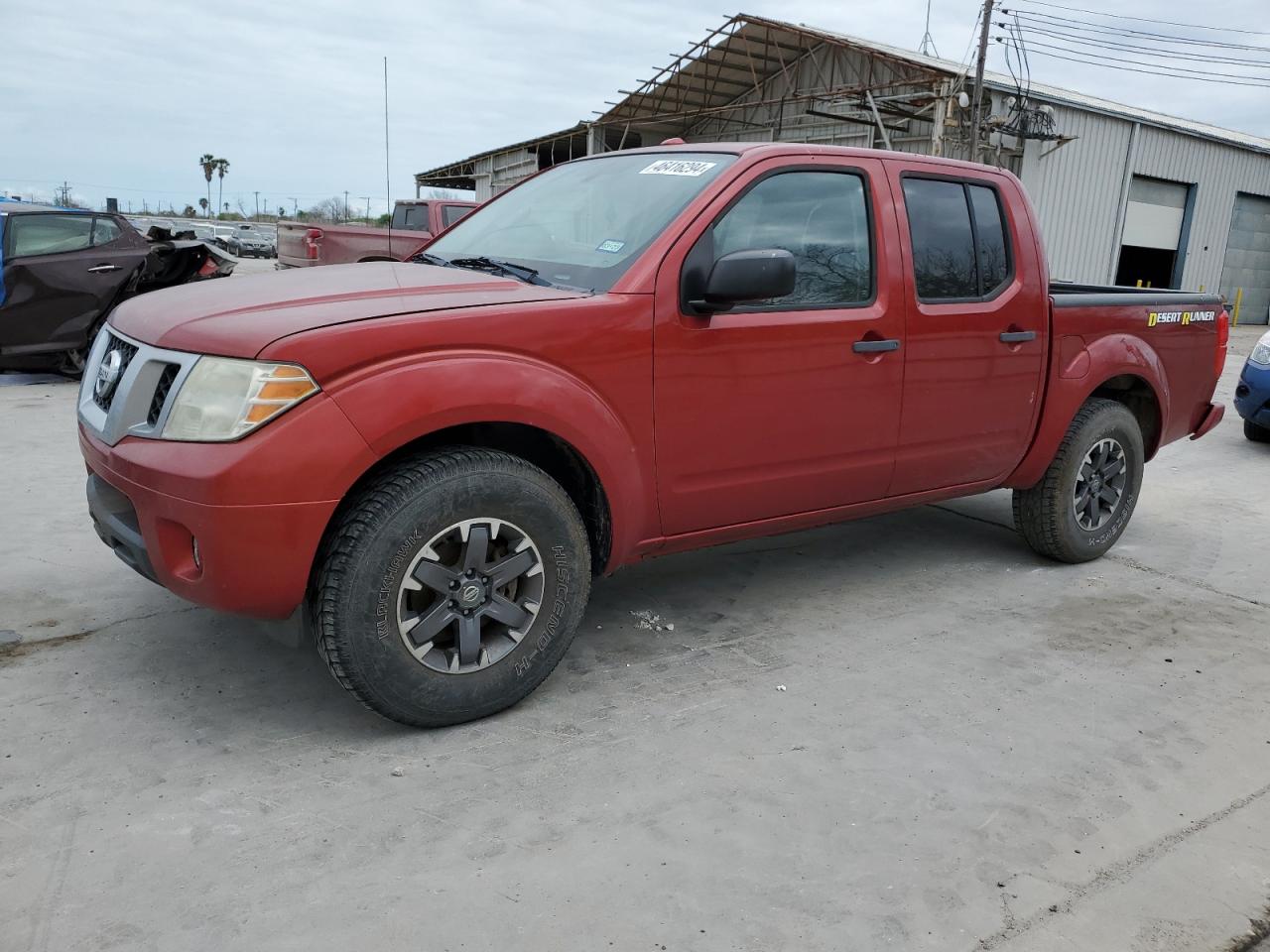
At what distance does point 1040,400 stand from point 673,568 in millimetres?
1830

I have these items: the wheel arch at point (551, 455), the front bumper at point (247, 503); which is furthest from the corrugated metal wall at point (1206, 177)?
the front bumper at point (247, 503)

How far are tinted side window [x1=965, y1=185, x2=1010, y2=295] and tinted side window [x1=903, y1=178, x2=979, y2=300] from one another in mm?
53

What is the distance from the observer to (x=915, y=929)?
2.26m

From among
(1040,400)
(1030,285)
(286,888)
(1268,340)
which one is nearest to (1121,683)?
(1040,400)

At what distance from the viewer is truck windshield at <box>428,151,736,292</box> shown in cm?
338

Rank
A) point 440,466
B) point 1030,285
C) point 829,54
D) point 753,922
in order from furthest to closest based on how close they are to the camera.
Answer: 1. point 829,54
2. point 1030,285
3. point 440,466
4. point 753,922

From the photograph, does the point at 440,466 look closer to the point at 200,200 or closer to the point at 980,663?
the point at 980,663

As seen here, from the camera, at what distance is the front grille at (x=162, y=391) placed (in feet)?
9.07

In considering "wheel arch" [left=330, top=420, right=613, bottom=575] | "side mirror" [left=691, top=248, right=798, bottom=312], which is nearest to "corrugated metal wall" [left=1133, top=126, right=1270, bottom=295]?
"side mirror" [left=691, top=248, right=798, bottom=312]

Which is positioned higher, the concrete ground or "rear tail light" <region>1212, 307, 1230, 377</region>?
"rear tail light" <region>1212, 307, 1230, 377</region>

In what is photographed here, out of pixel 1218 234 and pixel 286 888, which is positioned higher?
pixel 1218 234

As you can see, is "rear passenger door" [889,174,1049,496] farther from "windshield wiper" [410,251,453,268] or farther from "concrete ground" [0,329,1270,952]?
"windshield wiper" [410,251,453,268]

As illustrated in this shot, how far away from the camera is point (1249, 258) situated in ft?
84.6

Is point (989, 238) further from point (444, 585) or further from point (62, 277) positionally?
point (62, 277)
